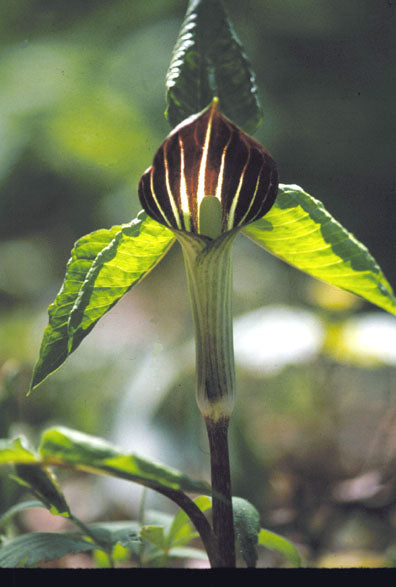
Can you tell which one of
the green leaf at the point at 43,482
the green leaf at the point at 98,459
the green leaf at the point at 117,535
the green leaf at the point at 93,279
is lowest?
the green leaf at the point at 117,535

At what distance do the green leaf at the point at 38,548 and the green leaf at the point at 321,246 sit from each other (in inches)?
13.2

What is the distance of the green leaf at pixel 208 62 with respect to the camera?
1.43 ft

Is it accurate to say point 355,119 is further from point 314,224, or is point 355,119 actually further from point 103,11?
point 314,224

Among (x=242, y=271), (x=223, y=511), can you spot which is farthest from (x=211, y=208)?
(x=242, y=271)

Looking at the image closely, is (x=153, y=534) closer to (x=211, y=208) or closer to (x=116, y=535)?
(x=116, y=535)

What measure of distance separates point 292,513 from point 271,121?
1.52m

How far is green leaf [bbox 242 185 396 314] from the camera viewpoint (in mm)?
424

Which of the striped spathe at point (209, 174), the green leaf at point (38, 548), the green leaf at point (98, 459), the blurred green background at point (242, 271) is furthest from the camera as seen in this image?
the blurred green background at point (242, 271)

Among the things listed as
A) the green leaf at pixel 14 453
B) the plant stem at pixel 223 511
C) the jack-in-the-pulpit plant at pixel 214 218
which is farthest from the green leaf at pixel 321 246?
the green leaf at pixel 14 453

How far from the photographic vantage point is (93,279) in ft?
1.42

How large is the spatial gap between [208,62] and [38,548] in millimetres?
453

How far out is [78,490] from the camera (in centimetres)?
151

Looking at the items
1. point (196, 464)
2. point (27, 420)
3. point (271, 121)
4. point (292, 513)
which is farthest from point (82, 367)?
point (271, 121)

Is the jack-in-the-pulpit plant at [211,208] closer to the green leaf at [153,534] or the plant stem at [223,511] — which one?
the plant stem at [223,511]
